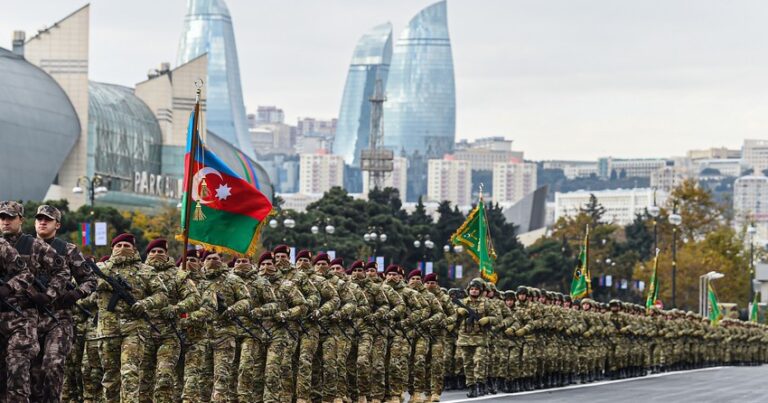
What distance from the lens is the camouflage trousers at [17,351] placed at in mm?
14828

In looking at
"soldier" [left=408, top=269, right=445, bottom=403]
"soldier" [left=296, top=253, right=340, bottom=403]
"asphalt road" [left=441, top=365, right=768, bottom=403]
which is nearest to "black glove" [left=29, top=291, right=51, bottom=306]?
"soldier" [left=296, top=253, right=340, bottom=403]

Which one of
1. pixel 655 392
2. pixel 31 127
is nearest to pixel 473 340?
pixel 655 392

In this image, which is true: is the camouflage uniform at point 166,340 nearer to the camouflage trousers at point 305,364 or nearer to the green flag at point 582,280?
the camouflage trousers at point 305,364

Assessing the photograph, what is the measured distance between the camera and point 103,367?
1711 centimetres

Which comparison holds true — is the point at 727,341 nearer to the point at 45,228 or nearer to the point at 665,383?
the point at 665,383

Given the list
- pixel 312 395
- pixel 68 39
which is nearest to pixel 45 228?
pixel 312 395

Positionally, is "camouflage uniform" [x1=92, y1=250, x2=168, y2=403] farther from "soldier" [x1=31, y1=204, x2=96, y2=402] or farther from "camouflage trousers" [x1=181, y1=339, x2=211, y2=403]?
"soldier" [x1=31, y1=204, x2=96, y2=402]

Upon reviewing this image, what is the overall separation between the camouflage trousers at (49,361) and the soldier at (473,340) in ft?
40.3

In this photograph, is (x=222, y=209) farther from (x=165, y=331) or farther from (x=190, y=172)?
(x=165, y=331)

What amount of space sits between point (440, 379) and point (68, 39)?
81432 millimetres

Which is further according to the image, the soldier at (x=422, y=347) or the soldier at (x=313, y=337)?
the soldier at (x=422, y=347)

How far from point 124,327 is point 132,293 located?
0.33 m

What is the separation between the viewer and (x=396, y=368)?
23203 mm

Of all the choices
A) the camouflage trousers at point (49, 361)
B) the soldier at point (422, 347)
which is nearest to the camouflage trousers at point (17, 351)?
the camouflage trousers at point (49, 361)
